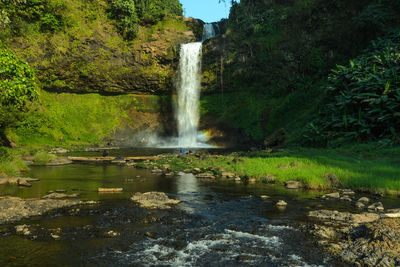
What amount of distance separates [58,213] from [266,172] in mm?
9496

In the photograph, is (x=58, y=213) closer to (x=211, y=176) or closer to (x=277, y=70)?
(x=211, y=176)

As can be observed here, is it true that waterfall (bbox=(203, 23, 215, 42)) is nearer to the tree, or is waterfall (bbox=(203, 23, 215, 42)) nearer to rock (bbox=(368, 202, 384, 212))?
the tree

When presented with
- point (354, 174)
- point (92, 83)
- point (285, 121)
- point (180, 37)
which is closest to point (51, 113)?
point (92, 83)

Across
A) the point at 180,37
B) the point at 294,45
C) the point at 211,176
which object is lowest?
the point at 211,176

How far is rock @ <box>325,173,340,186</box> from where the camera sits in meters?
12.4

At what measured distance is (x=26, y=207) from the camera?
822 cm

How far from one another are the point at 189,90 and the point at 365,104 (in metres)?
25.4

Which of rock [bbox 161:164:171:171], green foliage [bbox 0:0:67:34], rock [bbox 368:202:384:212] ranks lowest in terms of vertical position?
rock [bbox 161:164:171:171]

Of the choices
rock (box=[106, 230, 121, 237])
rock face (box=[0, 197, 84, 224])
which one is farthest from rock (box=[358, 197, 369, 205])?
rock face (box=[0, 197, 84, 224])

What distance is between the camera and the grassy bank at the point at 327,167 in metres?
12.0

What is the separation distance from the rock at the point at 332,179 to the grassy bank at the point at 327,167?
9 centimetres

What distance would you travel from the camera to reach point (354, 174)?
12.7 metres

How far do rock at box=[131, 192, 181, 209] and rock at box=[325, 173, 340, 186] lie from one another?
265 inches

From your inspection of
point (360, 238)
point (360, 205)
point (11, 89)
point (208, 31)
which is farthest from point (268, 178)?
point (208, 31)
